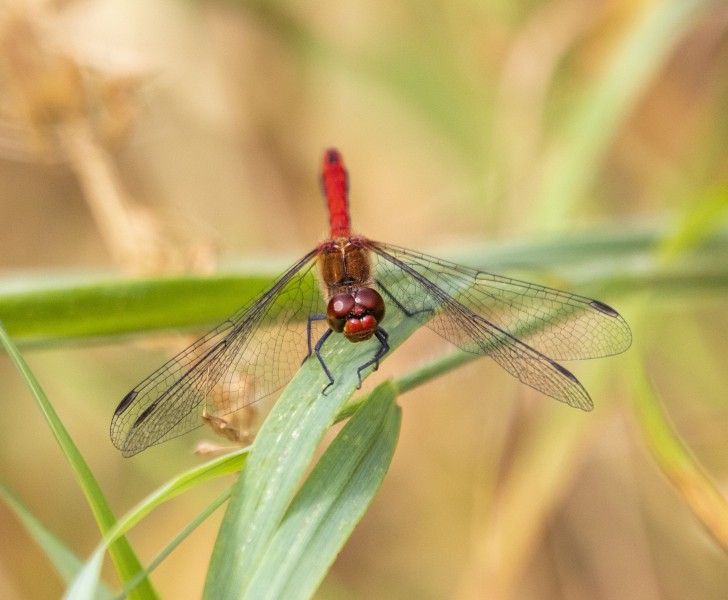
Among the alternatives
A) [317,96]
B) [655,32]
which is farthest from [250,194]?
[655,32]

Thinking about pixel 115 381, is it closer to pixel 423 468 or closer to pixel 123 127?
pixel 123 127

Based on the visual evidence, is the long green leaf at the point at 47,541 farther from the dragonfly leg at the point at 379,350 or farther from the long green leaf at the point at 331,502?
the dragonfly leg at the point at 379,350

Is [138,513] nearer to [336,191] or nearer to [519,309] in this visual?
[519,309]

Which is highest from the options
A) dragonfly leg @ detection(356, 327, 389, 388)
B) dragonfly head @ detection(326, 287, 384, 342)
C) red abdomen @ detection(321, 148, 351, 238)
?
red abdomen @ detection(321, 148, 351, 238)

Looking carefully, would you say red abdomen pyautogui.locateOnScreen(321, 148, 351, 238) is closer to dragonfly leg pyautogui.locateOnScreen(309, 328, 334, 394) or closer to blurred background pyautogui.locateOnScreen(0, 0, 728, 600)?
blurred background pyautogui.locateOnScreen(0, 0, 728, 600)

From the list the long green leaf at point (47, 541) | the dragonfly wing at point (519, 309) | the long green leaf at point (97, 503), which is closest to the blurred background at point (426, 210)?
the dragonfly wing at point (519, 309)

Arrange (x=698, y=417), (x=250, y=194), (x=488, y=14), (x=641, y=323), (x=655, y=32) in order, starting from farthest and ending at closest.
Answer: (x=250, y=194)
(x=488, y=14)
(x=698, y=417)
(x=655, y=32)
(x=641, y=323)

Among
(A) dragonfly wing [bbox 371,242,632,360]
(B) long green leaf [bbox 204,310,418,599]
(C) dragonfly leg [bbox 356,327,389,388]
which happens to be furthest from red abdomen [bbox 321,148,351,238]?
(B) long green leaf [bbox 204,310,418,599]
